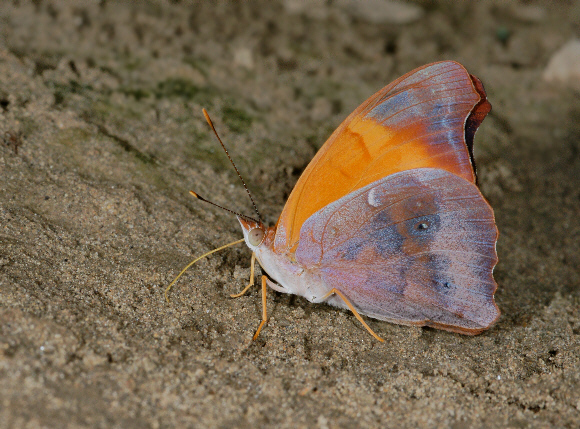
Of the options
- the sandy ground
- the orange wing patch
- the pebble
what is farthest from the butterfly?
the pebble

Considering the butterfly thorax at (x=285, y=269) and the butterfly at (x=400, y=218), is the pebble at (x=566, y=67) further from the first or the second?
the butterfly thorax at (x=285, y=269)

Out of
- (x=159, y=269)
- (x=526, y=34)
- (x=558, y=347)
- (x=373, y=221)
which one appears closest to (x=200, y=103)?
(x=159, y=269)

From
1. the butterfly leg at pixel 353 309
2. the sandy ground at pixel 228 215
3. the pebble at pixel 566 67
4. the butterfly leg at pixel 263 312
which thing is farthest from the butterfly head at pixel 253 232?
the pebble at pixel 566 67

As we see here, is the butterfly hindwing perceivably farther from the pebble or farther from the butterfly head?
the pebble

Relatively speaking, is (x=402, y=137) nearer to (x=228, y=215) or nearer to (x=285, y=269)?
(x=285, y=269)

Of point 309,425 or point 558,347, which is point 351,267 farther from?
point 558,347

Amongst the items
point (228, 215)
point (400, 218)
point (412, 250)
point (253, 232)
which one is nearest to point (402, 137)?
point (400, 218)
